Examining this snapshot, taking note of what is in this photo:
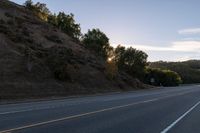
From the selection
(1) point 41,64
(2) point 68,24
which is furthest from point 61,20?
(1) point 41,64

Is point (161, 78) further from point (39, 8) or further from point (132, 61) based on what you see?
point (39, 8)

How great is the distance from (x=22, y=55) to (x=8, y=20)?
16.1 meters

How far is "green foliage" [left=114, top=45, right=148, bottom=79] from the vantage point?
118 m

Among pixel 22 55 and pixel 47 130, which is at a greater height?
pixel 22 55

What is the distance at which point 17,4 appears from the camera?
3622 inches

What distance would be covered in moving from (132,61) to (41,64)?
6349cm

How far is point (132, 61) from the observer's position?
4722 inches

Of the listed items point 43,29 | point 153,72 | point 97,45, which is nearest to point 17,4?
point 43,29

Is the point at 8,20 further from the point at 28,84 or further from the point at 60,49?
the point at 28,84

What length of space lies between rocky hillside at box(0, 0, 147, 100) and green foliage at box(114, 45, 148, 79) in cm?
2933

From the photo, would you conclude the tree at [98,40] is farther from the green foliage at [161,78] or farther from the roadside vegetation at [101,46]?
the green foliage at [161,78]

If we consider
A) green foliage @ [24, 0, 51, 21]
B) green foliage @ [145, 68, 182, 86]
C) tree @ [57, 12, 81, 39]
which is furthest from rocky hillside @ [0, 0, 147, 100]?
green foliage @ [145, 68, 182, 86]

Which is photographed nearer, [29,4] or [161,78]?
[29,4]

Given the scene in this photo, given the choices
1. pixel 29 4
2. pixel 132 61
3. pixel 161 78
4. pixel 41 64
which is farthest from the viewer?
pixel 161 78
